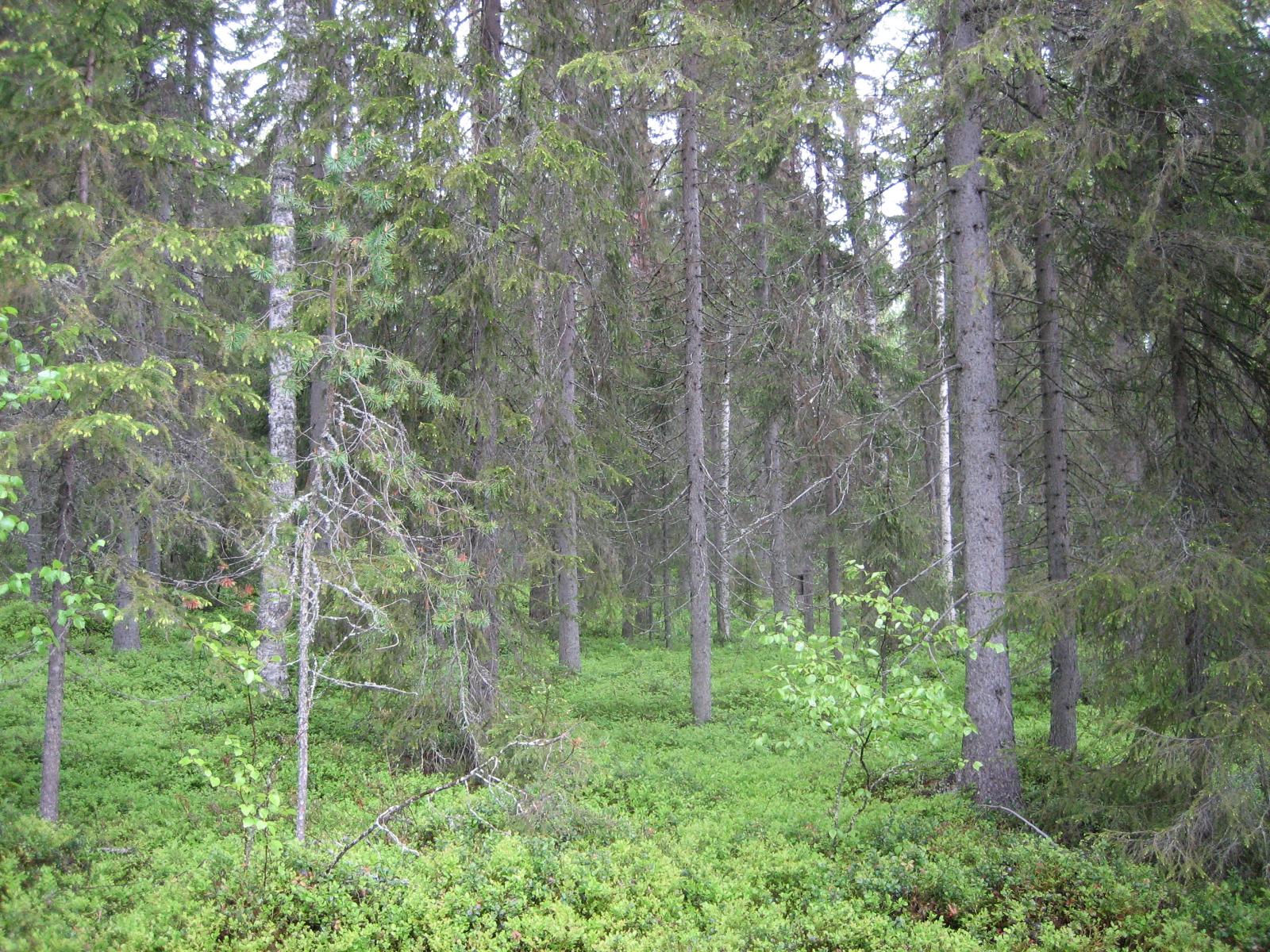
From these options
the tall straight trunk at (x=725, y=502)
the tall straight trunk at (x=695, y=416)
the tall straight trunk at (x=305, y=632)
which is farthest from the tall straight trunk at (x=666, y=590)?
the tall straight trunk at (x=305, y=632)

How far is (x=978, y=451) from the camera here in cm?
889

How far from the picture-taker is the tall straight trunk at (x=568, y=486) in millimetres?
12000

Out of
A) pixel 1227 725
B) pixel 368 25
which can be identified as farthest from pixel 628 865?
pixel 368 25

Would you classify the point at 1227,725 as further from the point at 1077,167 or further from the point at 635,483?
the point at 635,483

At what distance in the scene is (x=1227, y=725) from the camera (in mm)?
6078

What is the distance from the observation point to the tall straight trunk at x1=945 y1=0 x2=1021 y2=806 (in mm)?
8781

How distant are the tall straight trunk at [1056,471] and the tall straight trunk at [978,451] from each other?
1717 millimetres

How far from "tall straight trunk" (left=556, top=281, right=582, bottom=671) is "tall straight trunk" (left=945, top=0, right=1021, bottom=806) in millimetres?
4632

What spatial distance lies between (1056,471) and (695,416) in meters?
5.58

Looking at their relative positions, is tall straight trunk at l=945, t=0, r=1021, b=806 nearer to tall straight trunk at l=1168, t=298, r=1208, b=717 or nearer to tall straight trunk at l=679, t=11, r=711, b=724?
tall straight trunk at l=1168, t=298, r=1208, b=717

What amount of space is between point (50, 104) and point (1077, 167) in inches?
361

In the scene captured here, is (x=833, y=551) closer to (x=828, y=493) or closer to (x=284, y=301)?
(x=828, y=493)

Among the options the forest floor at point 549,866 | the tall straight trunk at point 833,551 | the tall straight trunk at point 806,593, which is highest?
the tall straight trunk at point 833,551

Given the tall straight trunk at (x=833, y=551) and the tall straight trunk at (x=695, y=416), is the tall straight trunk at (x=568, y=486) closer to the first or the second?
the tall straight trunk at (x=695, y=416)
